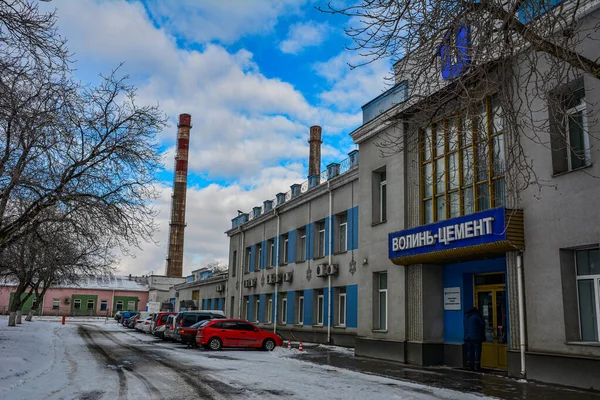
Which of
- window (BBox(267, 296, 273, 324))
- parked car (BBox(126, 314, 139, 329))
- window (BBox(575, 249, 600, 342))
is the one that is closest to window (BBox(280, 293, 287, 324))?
window (BBox(267, 296, 273, 324))

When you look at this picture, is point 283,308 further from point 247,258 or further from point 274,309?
point 247,258

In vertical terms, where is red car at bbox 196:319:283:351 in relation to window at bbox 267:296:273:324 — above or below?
below

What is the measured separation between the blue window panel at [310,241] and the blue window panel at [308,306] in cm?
192

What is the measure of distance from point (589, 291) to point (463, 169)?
16.7 ft

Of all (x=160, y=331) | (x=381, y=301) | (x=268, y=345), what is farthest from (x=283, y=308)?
(x=381, y=301)

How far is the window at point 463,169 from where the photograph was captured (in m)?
14.7

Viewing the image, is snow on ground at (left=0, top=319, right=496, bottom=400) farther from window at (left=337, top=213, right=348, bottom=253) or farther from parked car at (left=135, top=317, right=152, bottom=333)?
parked car at (left=135, top=317, right=152, bottom=333)

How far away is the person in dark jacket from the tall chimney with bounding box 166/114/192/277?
49.2m

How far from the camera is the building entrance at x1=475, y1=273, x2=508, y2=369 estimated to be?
15.9 meters

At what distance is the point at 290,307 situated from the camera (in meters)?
31.9

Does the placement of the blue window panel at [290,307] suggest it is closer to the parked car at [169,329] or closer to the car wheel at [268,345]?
the parked car at [169,329]

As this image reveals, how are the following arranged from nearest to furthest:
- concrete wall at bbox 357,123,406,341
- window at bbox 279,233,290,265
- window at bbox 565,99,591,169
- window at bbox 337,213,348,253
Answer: window at bbox 565,99,591,169 < concrete wall at bbox 357,123,406,341 < window at bbox 337,213,348,253 < window at bbox 279,233,290,265

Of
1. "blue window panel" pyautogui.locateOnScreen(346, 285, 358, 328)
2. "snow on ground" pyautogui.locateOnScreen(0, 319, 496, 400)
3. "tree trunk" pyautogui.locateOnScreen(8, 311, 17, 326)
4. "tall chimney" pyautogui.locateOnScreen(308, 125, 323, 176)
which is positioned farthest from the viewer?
"tall chimney" pyautogui.locateOnScreen(308, 125, 323, 176)

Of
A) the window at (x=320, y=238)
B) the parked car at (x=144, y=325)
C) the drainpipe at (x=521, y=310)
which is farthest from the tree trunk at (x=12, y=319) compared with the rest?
the drainpipe at (x=521, y=310)
